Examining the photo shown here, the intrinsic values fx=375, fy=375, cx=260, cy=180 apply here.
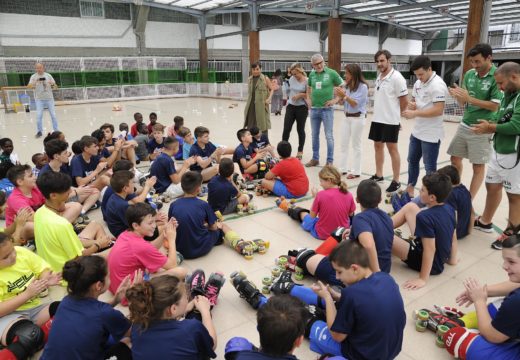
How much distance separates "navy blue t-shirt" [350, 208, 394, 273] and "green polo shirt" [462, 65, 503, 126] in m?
2.05

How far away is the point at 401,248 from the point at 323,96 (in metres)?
3.53

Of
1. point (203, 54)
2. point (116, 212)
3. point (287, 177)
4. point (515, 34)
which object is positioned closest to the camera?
point (116, 212)

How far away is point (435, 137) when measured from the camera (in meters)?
4.38

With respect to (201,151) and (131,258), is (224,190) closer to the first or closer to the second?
(201,151)

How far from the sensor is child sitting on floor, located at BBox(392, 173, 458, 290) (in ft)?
9.37

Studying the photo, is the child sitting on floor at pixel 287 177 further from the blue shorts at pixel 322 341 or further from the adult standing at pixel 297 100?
the blue shorts at pixel 322 341

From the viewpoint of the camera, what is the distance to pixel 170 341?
1.74m

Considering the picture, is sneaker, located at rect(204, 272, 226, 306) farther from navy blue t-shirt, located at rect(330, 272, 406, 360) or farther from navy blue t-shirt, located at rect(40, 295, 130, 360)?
navy blue t-shirt, located at rect(330, 272, 406, 360)

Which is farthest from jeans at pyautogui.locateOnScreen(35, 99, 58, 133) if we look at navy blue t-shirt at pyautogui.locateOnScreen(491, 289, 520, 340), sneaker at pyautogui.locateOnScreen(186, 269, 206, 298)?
navy blue t-shirt at pyautogui.locateOnScreen(491, 289, 520, 340)

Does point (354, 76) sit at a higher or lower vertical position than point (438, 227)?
higher

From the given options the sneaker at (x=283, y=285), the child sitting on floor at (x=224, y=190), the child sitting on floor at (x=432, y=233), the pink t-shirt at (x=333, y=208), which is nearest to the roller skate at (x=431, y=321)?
the child sitting on floor at (x=432, y=233)

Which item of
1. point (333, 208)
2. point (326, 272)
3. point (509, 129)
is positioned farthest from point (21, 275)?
point (509, 129)

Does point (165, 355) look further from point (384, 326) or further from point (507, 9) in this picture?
point (507, 9)

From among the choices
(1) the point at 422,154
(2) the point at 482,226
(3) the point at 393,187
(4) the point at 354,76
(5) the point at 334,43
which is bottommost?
(2) the point at 482,226
